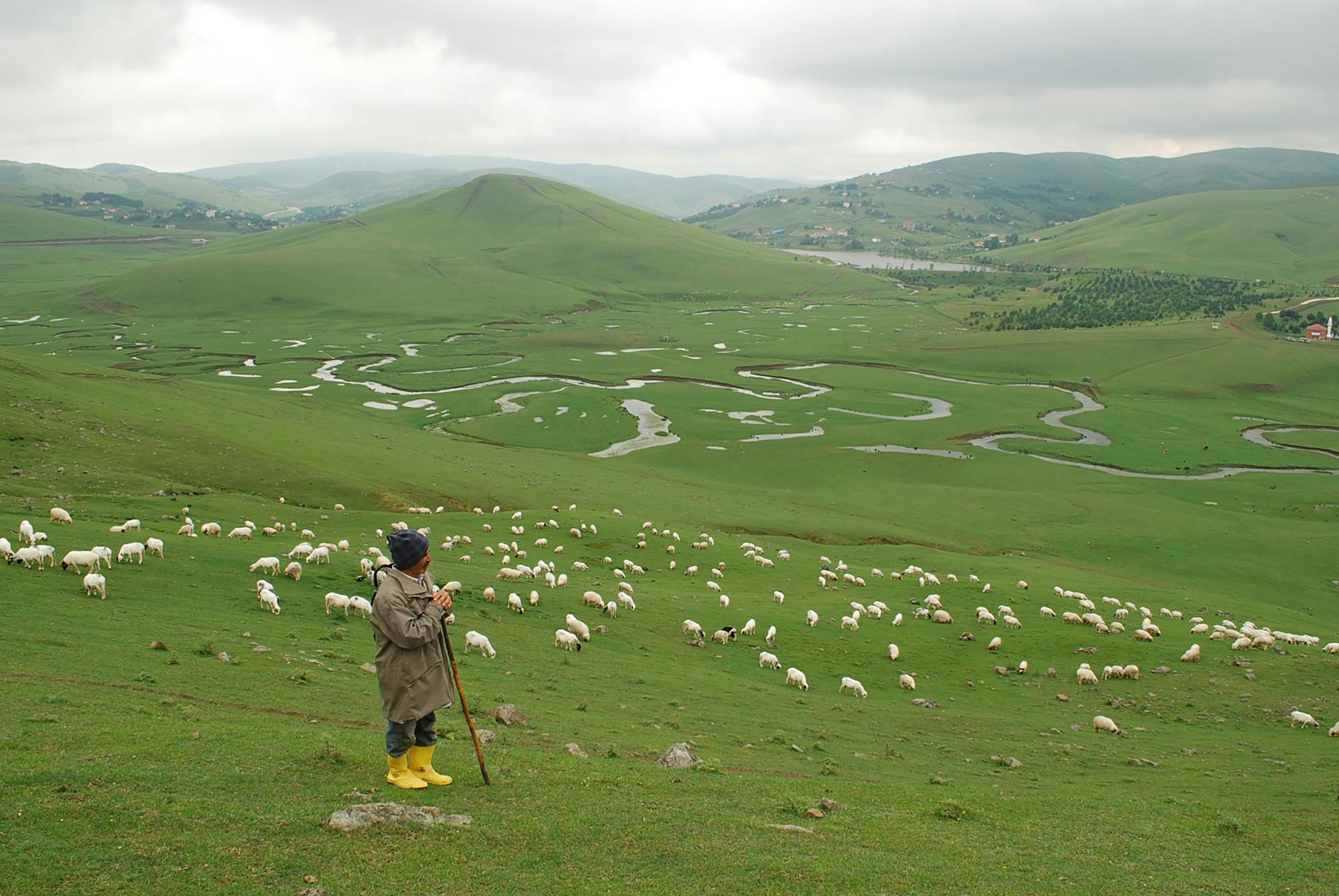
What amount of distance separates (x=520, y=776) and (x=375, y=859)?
3.61 metres

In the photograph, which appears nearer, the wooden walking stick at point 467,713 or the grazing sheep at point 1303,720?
the wooden walking stick at point 467,713

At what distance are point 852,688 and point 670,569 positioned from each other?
1493cm

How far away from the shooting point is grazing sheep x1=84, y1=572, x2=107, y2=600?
2241 centimetres

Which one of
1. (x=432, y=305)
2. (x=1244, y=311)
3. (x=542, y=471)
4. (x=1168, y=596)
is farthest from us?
(x=432, y=305)

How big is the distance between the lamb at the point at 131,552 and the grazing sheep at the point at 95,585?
3078 millimetres

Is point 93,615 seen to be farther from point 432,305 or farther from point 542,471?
point 432,305

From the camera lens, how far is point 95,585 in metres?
22.5

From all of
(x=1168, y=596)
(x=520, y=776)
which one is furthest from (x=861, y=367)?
(x=520, y=776)

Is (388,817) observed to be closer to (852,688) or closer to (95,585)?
(95,585)

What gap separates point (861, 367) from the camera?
5300 inches

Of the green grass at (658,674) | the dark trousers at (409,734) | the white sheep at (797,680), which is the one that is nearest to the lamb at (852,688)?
the green grass at (658,674)

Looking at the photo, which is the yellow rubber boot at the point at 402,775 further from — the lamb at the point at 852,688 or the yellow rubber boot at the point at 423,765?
the lamb at the point at 852,688

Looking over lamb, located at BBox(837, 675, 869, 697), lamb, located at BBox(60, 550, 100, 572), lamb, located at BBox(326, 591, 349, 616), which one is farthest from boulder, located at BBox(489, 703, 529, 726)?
lamb, located at BBox(60, 550, 100, 572)

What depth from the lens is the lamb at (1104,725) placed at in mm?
25141
